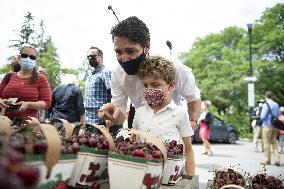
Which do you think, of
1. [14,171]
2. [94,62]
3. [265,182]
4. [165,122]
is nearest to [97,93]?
[94,62]

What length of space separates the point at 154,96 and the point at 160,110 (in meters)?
0.14

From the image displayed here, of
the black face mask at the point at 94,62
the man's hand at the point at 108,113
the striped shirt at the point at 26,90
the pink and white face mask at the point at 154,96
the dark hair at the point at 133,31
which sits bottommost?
the man's hand at the point at 108,113

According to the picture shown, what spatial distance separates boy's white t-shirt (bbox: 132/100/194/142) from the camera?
247 cm

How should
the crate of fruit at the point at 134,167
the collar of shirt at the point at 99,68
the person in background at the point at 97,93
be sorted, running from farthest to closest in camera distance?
the collar of shirt at the point at 99,68, the person in background at the point at 97,93, the crate of fruit at the point at 134,167

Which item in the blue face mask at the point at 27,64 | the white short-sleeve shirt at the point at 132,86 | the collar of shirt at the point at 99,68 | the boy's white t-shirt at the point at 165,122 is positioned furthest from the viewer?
the collar of shirt at the point at 99,68

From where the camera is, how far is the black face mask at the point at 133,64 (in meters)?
2.56

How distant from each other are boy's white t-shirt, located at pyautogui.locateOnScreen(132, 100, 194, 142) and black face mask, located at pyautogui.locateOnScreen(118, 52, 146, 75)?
0.99 ft

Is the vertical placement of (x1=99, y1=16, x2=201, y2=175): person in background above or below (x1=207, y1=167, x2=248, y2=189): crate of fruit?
above

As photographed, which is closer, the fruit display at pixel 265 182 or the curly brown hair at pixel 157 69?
the fruit display at pixel 265 182

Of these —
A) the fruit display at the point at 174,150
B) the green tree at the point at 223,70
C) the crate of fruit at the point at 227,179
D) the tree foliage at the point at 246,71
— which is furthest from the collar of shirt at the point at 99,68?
the green tree at the point at 223,70

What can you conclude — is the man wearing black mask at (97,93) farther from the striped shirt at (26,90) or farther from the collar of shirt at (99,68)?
the striped shirt at (26,90)

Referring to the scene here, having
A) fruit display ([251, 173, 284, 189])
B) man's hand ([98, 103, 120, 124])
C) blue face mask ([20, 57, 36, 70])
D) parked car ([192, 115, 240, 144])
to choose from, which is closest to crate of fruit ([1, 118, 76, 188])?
man's hand ([98, 103, 120, 124])

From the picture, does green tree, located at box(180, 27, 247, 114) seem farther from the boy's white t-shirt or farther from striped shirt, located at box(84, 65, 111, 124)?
the boy's white t-shirt

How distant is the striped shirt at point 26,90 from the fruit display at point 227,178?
1.97 m
